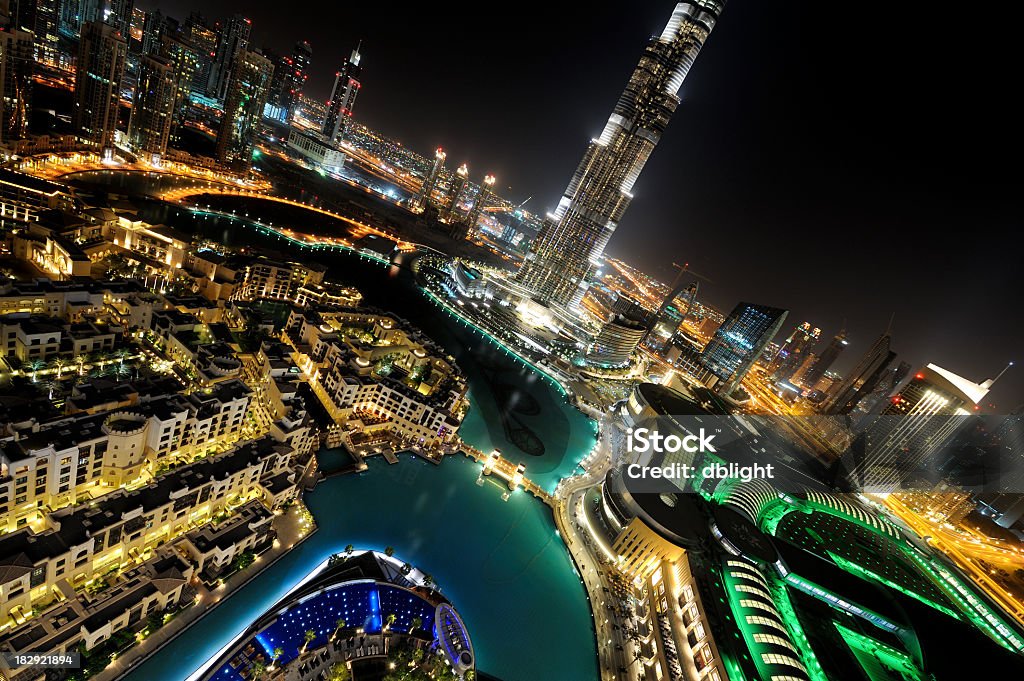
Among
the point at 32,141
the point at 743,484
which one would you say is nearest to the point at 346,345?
the point at 743,484

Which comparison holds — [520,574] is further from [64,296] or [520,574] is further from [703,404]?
[703,404]

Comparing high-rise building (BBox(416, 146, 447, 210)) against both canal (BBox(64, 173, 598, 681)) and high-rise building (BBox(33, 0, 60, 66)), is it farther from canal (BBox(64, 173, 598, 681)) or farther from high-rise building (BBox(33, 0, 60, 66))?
canal (BBox(64, 173, 598, 681))

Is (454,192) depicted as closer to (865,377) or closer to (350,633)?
(865,377)

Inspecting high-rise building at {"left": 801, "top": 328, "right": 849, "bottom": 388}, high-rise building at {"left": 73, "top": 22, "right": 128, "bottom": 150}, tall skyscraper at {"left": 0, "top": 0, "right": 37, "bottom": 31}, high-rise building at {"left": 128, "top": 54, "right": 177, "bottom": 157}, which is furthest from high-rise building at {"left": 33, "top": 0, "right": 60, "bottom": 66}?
high-rise building at {"left": 801, "top": 328, "right": 849, "bottom": 388}

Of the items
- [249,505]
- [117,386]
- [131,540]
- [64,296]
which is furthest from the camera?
[64,296]

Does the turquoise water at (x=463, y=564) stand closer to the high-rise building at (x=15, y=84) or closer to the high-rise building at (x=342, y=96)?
the high-rise building at (x=15, y=84)
